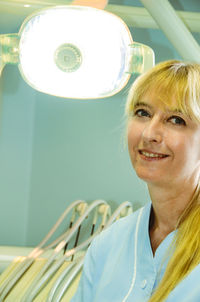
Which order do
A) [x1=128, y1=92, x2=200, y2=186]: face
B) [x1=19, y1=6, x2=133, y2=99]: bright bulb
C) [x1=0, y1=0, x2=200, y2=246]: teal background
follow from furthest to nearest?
1. [x1=0, y1=0, x2=200, y2=246]: teal background
2. [x1=128, y1=92, x2=200, y2=186]: face
3. [x1=19, y1=6, x2=133, y2=99]: bright bulb

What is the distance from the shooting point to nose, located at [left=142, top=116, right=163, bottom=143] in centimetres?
102

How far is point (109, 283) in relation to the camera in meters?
1.13

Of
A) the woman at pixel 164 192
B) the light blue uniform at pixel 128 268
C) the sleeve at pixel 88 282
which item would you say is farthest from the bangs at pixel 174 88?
the sleeve at pixel 88 282

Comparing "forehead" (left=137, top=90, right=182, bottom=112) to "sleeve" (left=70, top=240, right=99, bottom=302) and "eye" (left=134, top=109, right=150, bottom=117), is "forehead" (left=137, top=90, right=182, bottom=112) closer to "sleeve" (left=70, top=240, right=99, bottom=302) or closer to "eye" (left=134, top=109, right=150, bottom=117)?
"eye" (left=134, top=109, right=150, bottom=117)

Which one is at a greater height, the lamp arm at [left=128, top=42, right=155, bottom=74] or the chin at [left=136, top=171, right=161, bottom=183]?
the lamp arm at [left=128, top=42, right=155, bottom=74]

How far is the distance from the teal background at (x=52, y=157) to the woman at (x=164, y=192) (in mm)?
1102

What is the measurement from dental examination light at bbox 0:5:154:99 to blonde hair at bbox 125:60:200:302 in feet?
0.43

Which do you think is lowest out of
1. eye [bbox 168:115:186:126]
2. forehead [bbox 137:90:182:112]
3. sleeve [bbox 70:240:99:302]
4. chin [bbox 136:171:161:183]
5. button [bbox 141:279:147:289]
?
sleeve [bbox 70:240:99:302]

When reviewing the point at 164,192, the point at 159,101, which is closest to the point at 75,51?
the point at 159,101

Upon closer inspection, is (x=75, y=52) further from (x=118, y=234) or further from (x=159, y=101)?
(x=118, y=234)

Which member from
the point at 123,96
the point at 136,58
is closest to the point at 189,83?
the point at 136,58

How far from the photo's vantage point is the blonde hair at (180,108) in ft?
3.21

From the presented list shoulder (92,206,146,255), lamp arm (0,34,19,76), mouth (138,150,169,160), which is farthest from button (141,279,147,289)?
lamp arm (0,34,19,76)

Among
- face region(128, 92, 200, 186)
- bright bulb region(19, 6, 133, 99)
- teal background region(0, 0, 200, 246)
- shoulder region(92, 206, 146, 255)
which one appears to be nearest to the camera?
bright bulb region(19, 6, 133, 99)
